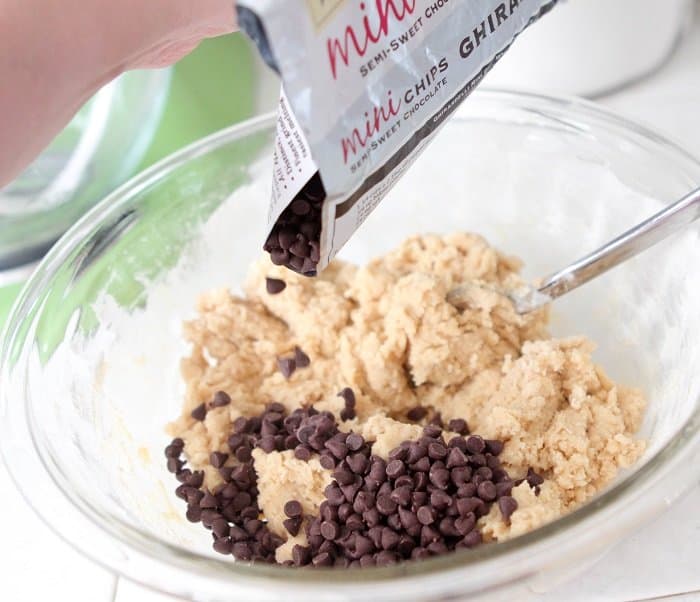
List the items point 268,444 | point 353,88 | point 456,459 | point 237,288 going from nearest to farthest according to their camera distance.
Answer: point 353,88
point 456,459
point 268,444
point 237,288

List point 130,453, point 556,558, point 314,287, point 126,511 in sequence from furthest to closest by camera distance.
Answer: point 314,287 → point 130,453 → point 126,511 → point 556,558

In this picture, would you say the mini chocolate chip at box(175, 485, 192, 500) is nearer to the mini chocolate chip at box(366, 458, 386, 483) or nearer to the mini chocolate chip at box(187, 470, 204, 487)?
the mini chocolate chip at box(187, 470, 204, 487)

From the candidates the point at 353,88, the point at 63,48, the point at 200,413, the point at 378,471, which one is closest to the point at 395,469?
the point at 378,471

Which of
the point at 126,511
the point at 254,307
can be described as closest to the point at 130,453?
the point at 126,511

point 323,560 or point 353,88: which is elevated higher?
point 353,88

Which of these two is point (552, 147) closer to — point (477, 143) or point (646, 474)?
point (477, 143)

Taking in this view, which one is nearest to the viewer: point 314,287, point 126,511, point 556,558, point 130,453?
point 556,558

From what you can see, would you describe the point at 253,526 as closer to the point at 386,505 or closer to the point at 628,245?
the point at 386,505

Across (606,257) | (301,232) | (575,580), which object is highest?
(301,232)
